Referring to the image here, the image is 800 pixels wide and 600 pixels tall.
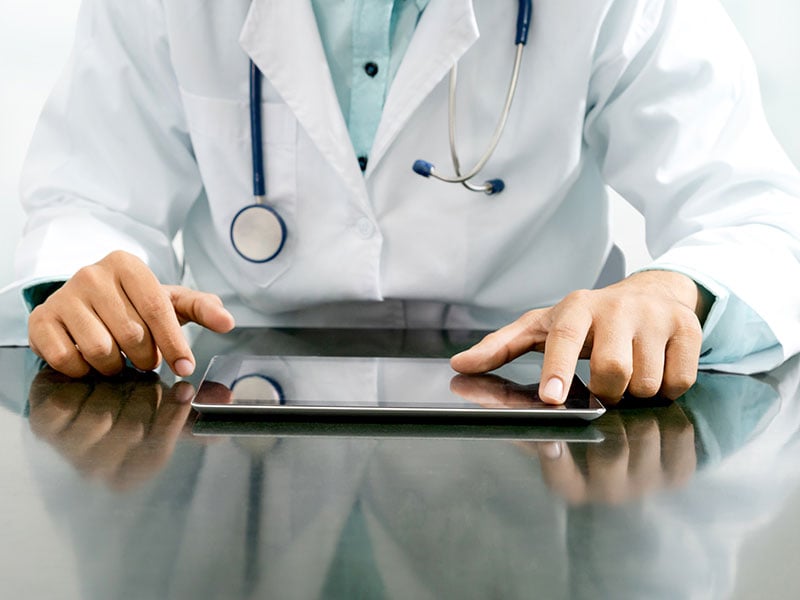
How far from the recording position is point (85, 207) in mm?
1064

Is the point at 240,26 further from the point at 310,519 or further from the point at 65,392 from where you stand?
the point at 310,519

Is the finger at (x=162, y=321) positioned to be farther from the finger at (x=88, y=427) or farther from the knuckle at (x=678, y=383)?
the knuckle at (x=678, y=383)

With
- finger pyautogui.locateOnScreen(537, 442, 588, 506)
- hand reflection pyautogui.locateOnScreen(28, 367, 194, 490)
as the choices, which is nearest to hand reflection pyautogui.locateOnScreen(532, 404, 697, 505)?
finger pyautogui.locateOnScreen(537, 442, 588, 506)

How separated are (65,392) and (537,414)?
38cm

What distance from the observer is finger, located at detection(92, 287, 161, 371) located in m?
0.77

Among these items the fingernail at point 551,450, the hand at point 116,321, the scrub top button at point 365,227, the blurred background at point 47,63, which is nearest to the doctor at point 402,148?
the scrub top button at point 365,227

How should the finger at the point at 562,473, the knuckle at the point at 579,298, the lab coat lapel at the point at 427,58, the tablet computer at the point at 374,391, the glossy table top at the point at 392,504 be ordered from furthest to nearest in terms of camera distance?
the lab coat lapel at the point at 427,58 < the knuckle at the point at 579,298 < the tablet computer at the point at 374,391 < the finger at the point at 562,473 < the glossy table top at the point at 392,504

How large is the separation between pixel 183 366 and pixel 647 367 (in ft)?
1.24

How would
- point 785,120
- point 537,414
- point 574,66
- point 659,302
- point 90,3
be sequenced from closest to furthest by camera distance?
point 537,414 → point 659,302 → point 574,66 → point 90,3 → point 785,120

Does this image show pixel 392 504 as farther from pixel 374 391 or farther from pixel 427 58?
pixel 427 58

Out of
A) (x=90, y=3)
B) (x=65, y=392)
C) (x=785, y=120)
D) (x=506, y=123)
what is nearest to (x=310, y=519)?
(x=65, y=392)

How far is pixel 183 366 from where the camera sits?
771 mm

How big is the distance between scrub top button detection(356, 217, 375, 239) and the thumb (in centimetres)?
→ 26

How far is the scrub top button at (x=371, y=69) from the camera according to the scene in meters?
1.05
